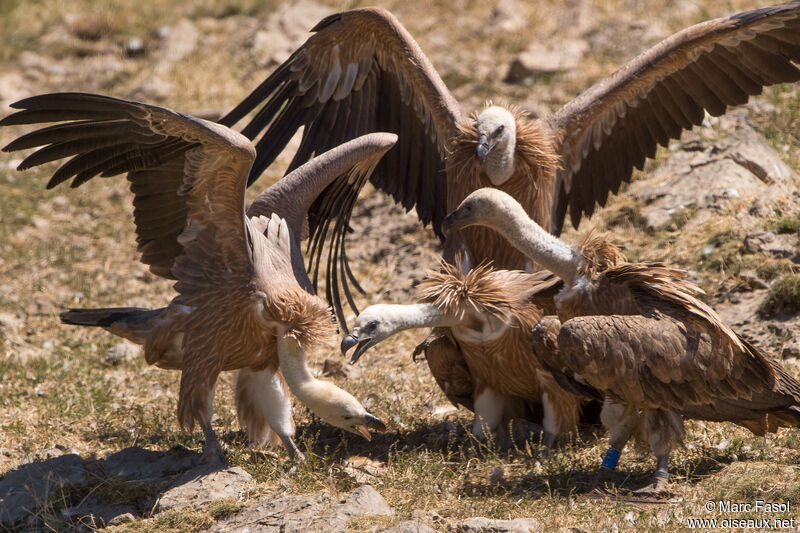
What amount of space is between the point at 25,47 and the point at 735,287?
9352mm

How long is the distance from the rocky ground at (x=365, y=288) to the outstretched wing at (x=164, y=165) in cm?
108

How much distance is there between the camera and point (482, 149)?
5469 millimetres

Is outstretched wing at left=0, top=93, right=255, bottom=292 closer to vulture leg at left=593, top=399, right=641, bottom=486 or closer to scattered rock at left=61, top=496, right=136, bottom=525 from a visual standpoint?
scattered rock at left=61, top=496, right=136, bottom=525

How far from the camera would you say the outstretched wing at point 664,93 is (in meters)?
5.79

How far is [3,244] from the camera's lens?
841 cm

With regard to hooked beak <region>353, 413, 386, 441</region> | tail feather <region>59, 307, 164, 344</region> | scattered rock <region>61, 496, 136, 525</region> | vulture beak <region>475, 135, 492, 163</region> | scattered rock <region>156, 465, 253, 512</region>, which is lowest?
scattered rock <region>61, 496, 136, 525</region>

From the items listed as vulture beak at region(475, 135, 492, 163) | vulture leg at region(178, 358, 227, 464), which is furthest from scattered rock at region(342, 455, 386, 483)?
vulture beak at region(475, 135, 492, 163)

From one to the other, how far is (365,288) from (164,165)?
3129mm

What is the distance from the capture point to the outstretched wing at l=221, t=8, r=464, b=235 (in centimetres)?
634

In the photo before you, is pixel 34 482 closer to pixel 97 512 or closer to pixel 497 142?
pixel 97 512

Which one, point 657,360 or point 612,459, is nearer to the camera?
point 657,360

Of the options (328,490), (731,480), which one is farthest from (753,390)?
(328,490)

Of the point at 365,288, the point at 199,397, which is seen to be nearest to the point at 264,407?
the point at 199,397

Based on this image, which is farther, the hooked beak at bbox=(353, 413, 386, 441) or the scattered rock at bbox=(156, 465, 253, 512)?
the hooked beak at bbox=(353, 413, 386, 441)
